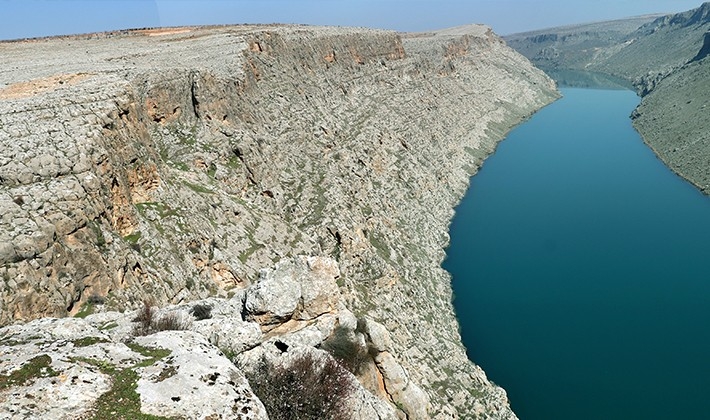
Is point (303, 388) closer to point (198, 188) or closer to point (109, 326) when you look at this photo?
point (109, 326)

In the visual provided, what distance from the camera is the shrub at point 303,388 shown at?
42.7 ft

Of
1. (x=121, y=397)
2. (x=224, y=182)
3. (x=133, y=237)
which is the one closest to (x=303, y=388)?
(x=121, y=397)

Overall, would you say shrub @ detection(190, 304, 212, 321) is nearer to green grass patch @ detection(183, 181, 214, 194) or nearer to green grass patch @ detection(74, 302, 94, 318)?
green grass patch @ detection(74, 302, 94, 318)

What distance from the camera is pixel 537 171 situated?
318 ft

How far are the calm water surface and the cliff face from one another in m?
4.71

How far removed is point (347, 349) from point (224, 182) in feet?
82.5

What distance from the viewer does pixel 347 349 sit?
58.6 ft

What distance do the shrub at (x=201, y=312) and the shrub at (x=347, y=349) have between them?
4.91m

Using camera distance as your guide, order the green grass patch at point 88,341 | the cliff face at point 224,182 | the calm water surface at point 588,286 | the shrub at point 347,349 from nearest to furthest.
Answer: the green grass patch at point 88,341 < the shrub at point 347,349 < the cliff face at point 224,182 < the calm water surface at point 588,286

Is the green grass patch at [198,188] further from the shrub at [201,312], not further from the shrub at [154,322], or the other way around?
the shrub at [154,322]

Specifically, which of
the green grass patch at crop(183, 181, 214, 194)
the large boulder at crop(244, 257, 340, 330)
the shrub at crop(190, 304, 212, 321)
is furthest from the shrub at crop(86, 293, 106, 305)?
the green grass patch at crop(183, 181, 214, 194)

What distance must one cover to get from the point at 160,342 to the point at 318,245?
28.5m

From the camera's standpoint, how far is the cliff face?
862 inches

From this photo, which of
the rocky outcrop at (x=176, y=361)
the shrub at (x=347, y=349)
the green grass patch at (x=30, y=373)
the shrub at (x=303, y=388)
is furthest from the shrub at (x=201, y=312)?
the green grass patch at (x=30, y=373)
